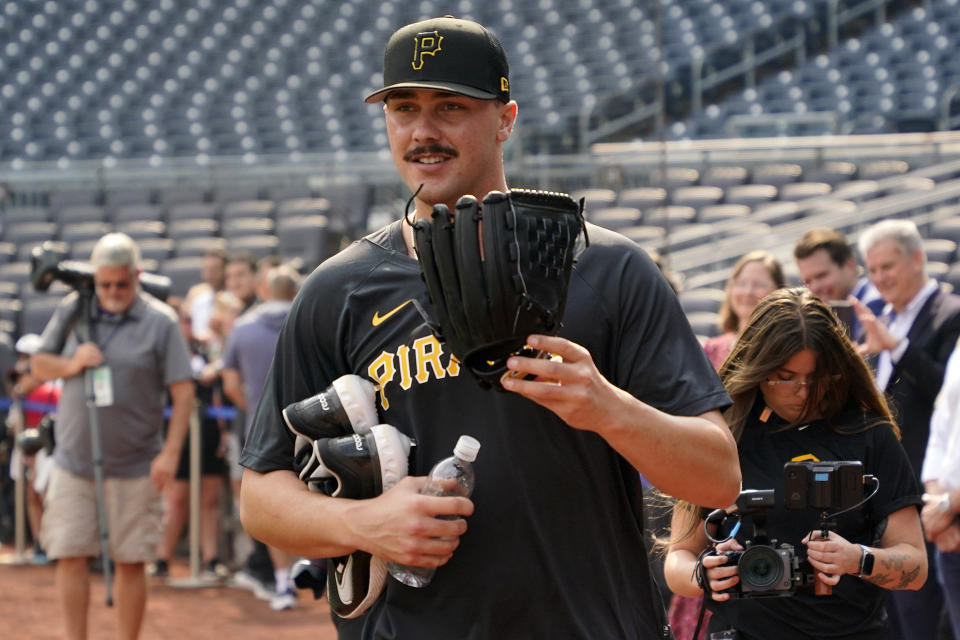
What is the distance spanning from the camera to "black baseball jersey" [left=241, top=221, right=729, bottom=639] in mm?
2018

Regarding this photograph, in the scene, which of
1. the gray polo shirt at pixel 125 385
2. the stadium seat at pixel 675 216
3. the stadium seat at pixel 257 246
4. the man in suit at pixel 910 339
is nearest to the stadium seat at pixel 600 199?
the stadium seat at pixel 675 216

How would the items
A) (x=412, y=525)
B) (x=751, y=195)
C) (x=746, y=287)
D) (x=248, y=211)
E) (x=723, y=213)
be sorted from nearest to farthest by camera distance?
(x=412, y=525)
(x=746, y=287)
(x=723, y=213)
(x=751, y=195)
(x=248, y=211)

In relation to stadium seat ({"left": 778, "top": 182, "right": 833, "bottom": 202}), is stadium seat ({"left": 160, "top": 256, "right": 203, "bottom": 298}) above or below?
below

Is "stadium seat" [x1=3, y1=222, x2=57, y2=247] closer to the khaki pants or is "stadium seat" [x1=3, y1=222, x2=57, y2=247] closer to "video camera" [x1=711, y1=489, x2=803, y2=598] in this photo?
the khaki pants

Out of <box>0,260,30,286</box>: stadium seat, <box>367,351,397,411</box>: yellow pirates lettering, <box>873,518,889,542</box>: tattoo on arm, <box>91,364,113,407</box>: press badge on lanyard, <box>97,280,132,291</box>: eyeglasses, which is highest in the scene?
<box>367,351,397,411</box>: yellow pirates lettering

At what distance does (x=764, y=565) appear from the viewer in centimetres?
282

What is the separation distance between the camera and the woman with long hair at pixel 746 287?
520 cm

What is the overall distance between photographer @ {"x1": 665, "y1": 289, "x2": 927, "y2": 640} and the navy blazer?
183cm

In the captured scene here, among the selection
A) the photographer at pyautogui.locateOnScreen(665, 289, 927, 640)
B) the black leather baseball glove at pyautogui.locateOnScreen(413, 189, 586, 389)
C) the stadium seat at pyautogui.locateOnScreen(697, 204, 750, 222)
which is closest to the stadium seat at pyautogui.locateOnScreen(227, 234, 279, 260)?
the stadium seat at pyautogui.locateOnScreen(697, 204, 750, 222)

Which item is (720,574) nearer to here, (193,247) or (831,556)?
(831,556)

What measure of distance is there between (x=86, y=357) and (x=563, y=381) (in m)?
4.74

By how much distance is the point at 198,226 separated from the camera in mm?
14031

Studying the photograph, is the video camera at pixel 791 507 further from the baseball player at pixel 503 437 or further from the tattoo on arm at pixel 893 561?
the baseball player at pixel 503 437

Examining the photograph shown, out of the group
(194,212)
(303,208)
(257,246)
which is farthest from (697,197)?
(194,212)
